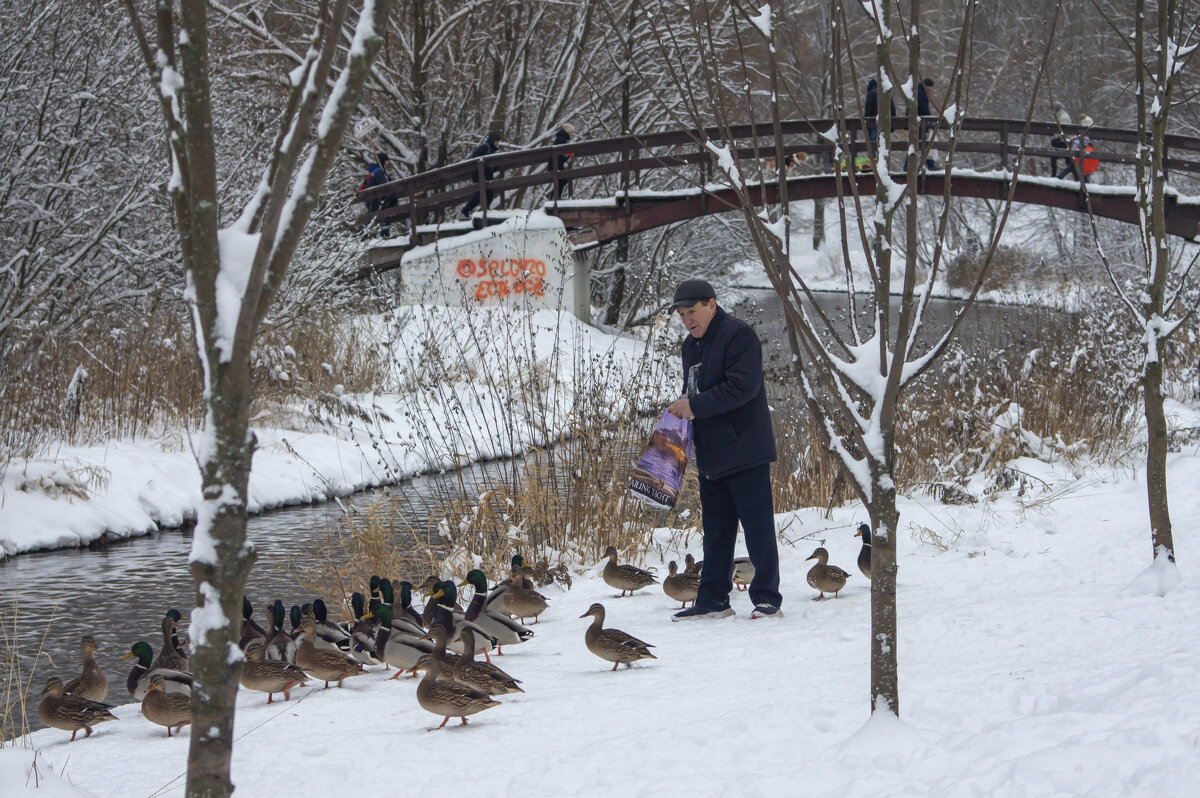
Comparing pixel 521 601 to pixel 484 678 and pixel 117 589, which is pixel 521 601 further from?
pixel 117 589

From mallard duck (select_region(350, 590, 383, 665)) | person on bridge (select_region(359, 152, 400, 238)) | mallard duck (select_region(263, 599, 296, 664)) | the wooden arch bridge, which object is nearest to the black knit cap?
mallard duck (select_region(350, 590, 383, 665))

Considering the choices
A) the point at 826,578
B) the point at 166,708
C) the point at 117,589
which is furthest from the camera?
the point at 117,589

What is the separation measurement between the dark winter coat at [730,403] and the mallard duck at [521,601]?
1276 millimetres

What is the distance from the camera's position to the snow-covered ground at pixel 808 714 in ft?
10.3

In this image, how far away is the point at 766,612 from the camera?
6.18 metres

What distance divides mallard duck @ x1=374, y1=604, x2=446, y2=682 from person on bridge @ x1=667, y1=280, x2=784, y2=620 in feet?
5.32

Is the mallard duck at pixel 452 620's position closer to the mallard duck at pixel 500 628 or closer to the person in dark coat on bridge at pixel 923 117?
the mallard duck at pixel 500 628

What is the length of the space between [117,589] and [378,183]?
1614cm

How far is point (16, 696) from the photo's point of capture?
5883mm

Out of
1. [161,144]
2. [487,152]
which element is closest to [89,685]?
[161,144]

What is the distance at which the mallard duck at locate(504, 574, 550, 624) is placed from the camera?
254 inches

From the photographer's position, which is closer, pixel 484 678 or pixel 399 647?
pixel 484 678

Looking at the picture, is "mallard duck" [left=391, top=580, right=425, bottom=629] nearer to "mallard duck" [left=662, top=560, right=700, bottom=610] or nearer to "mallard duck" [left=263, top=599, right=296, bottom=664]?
"mallard duck" [left=263, top=599, right=296, bottom=664]

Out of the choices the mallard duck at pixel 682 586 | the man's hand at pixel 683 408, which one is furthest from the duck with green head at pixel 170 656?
the man's hand at pixel 683 408
